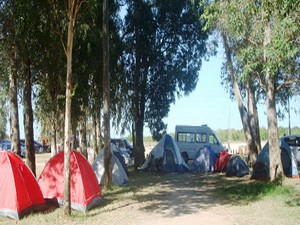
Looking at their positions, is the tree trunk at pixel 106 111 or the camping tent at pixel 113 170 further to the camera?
the camping tent at pixel 113 170

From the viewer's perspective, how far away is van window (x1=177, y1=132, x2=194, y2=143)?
23.4 metres

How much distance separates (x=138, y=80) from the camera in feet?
70.4

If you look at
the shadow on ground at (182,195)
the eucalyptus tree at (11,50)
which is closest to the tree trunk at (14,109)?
the eucalyptus tree at (11,50)

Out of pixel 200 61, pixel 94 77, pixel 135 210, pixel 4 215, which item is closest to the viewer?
pixel 4 215

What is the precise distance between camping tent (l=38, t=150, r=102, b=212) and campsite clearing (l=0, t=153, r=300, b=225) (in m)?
0.30

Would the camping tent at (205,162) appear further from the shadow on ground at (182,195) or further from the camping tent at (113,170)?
the camping tent at (113,170)

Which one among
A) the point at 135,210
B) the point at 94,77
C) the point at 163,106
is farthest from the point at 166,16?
the point at 135,210

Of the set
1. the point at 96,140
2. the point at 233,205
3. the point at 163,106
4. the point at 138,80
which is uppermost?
the point at 138,80

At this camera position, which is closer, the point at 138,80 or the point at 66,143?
the point at 66,143

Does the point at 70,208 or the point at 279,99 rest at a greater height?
the point at 279,99

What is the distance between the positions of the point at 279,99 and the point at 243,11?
638 inches

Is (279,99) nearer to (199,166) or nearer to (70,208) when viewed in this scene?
(199,166)

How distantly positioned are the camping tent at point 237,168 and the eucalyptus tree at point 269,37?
11.0ft

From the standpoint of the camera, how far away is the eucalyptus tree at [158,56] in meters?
21.5
